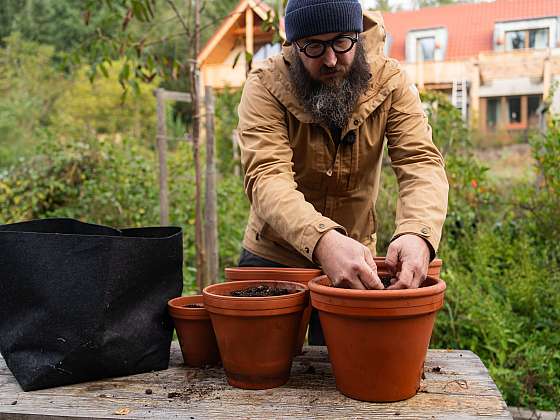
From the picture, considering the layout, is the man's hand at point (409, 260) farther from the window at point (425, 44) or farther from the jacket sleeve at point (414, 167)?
the window at point (425, 44)

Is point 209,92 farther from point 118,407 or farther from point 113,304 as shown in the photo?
point 118,407

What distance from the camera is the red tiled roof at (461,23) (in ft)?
39.8

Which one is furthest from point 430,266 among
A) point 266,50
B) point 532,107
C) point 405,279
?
point 532,107

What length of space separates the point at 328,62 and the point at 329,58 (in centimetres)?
1

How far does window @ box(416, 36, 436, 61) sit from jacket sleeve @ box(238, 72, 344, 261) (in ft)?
37.5

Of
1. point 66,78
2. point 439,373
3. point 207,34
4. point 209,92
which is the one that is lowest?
point 439,373

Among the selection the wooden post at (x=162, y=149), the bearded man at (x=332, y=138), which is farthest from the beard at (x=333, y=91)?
the wooden post at (x=162, y=149)

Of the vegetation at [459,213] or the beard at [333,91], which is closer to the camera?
the beard at [333,91]

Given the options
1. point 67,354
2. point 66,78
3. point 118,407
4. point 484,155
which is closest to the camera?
point 118,407

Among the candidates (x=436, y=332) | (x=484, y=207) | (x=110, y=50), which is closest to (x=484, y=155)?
(x=484, y=207)

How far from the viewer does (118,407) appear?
150 cm

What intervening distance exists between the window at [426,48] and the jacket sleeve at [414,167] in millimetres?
11255

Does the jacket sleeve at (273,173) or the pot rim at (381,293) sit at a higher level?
the jacket sleeve at (273,173)

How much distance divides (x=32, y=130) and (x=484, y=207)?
9010mm
